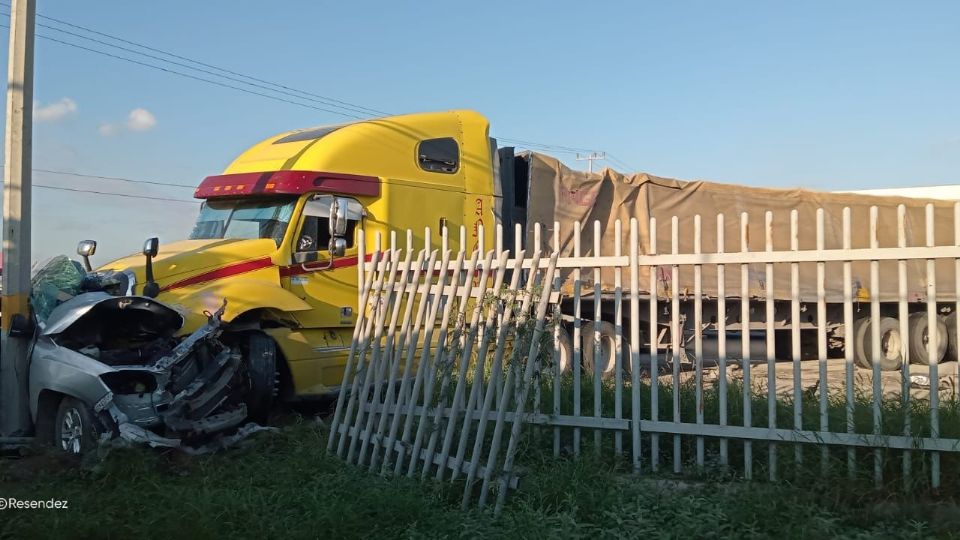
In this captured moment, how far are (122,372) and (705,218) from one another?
27.6ft

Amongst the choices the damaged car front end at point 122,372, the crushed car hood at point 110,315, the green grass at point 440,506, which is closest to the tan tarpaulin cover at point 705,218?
the damaged car front end at point 122,372

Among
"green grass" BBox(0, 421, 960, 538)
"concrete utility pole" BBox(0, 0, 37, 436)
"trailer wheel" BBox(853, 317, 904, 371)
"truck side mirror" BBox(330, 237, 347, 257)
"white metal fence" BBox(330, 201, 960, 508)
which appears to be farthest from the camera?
"trailer wheel" BBox(853, 317, 904, 371)

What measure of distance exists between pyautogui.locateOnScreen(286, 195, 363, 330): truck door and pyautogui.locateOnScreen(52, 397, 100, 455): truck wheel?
2.50m

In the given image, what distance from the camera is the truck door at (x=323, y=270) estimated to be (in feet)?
28.5

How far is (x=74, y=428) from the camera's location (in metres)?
6.47

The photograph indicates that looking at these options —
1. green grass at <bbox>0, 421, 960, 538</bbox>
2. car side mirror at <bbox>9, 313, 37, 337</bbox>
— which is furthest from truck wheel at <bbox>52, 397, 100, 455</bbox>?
car side mirror at <bbox>9, 313, 37, 337</bbox>

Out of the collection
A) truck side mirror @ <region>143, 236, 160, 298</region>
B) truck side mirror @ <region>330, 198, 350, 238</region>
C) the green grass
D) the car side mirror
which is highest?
truck side mirror @ <region>330, 198, 350, 238</region>

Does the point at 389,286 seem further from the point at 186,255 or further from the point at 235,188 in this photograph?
the point at 235,188

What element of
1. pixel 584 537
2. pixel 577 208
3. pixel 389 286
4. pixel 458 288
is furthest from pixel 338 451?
pixel 577 208

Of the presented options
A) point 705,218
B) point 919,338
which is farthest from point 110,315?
point 919,338

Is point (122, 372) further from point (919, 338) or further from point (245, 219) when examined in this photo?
point (919, 338)

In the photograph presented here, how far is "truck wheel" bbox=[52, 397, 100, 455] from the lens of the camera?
A: 6.27 meters

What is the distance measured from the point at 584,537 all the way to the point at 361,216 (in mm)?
5669

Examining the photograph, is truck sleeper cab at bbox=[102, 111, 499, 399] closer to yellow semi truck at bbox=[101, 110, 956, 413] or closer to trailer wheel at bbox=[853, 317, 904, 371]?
yellow semi truck at bbox=[101, 110, 956, 413]
